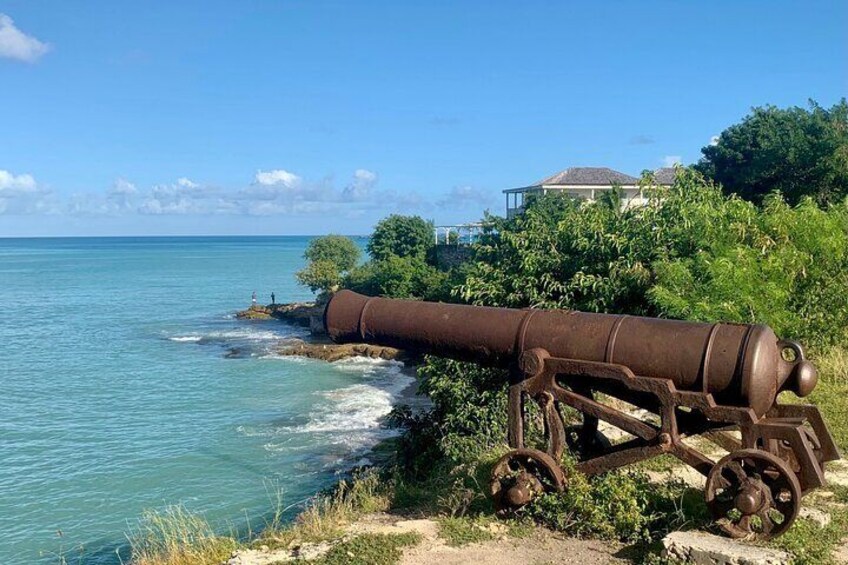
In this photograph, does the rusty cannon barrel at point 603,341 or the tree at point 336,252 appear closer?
the rusty cannon barrel at point 603,341

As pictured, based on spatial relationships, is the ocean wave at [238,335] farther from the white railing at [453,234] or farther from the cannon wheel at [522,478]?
the cannon wheel at [522,478]

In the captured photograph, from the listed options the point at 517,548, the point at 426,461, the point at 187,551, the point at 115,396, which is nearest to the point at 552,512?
the point at 517,548

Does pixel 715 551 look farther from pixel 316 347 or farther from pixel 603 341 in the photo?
pixel 316 347

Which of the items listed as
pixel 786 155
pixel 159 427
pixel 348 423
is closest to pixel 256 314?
pixel 159 427

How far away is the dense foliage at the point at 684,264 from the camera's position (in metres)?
11.2

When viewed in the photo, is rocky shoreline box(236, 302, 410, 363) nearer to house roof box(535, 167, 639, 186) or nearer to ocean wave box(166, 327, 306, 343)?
ocean wave box(166, 327, 306, 343)

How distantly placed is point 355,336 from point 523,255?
6017 millimetres

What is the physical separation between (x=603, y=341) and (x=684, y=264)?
6.11 metres

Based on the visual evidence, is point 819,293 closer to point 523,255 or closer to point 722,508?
point 523,255

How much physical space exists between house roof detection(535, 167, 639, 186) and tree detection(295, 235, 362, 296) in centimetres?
1462

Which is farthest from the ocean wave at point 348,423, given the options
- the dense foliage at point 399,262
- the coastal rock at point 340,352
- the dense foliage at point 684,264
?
the dense foliage at point 684,264

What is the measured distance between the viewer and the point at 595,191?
4922 centimetres

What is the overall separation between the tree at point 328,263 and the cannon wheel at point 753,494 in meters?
44.6

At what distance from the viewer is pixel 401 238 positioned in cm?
4831
